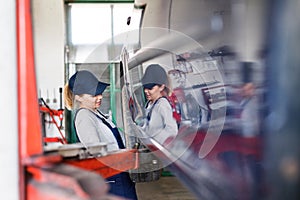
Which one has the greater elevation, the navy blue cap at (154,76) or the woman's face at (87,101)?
the navy blue cap at (154,76)

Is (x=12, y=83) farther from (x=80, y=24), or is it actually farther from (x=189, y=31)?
(x=80, y=24)

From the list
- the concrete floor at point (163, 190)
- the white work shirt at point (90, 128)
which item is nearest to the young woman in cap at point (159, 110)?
the white work shirt at point (90, 128)

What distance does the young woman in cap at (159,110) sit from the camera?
1.50 metres

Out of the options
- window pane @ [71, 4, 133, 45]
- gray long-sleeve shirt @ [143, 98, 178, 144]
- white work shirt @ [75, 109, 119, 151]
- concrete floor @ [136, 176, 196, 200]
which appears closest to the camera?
white work shirt @ [75, 109, 119, 151]

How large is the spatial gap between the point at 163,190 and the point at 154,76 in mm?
1413

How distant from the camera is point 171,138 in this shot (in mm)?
1488

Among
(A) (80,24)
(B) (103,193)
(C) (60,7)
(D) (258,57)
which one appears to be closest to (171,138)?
(D) (258,57)

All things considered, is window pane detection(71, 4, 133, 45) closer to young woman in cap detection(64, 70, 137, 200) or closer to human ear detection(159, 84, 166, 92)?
human ear detection(159, 84, 166, 92)

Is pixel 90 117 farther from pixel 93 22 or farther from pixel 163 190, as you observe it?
pixel 93 22

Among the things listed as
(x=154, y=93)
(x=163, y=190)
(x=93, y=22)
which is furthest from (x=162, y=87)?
(x=93, y=22)

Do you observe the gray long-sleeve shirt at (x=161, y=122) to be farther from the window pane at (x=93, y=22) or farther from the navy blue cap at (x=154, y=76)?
the window pane at (x=93, y=22)

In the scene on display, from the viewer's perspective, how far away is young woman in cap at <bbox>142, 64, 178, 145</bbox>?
1.50 metres

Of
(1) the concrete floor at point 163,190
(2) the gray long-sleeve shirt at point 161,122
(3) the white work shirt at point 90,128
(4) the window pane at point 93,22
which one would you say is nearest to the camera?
(3) the white work shirt at point 90,128

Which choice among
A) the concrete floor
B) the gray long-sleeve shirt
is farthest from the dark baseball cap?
the concrete floor
